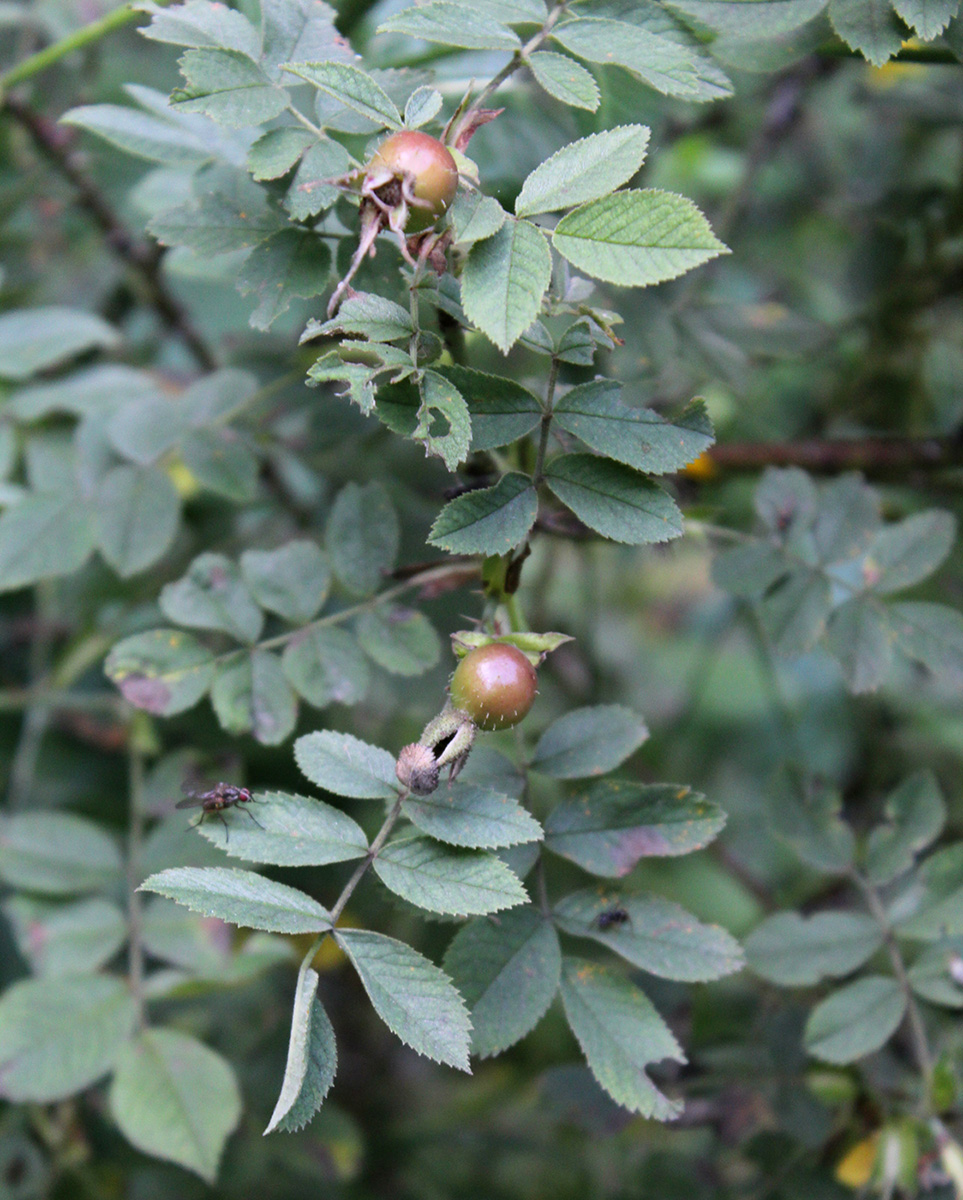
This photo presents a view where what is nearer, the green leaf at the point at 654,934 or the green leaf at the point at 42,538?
the green leaf at the point at 654,934

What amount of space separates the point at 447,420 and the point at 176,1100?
739mm

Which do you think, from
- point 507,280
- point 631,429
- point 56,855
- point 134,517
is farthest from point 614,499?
point 56,855

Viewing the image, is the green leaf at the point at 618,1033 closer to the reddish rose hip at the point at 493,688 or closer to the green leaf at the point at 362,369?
the reddish rose hip at the point at 493,688

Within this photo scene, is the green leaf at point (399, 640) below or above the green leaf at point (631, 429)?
below

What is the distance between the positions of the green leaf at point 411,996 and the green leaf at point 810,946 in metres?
0.45

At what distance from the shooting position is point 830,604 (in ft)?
3.41

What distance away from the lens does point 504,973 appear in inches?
30.9

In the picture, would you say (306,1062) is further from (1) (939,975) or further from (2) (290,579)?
(1) (939,975)

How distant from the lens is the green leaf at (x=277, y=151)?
0.75m

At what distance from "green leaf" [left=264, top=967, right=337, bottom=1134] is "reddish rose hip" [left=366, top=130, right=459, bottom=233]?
0.51 metres

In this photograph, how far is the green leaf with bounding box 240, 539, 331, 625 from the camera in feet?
3.28

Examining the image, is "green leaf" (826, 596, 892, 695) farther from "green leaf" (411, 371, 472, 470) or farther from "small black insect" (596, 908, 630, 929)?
"green leaf" (411, 371, 472, 470)

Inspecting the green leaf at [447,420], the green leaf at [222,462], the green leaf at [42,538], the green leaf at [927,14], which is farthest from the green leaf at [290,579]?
the green leaf at [927,14]

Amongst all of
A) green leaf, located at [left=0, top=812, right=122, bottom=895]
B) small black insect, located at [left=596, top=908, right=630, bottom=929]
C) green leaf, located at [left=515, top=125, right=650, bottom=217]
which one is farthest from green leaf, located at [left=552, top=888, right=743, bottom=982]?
green leaf, located at [left=0, top=812, right=122, bottom=895]
